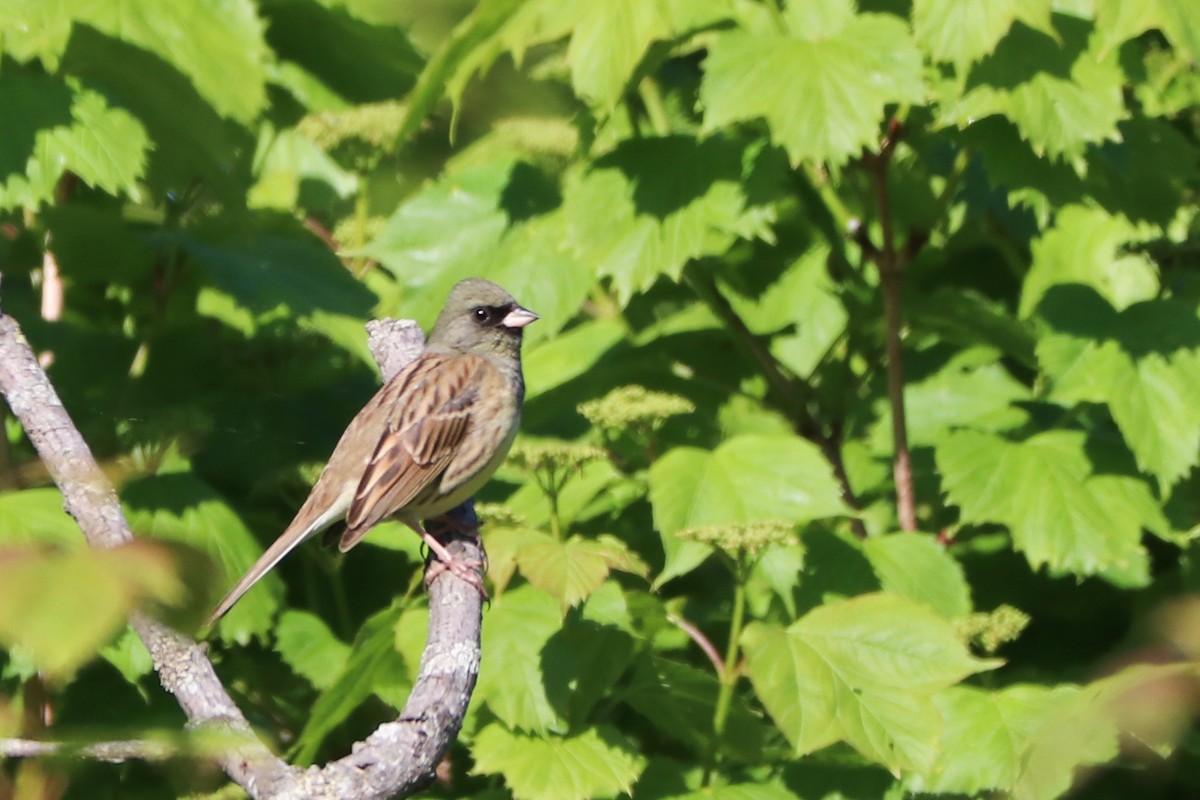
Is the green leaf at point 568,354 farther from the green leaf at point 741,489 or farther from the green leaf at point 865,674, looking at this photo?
the green leaf at point 865,674

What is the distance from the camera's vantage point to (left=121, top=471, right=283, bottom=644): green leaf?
293cm

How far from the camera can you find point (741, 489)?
2902mm

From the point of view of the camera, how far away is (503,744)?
108 inches

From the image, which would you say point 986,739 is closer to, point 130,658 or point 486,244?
point 486,244

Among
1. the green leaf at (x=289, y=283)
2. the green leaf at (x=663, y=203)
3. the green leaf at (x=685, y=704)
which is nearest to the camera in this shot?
the green leaf at (x=685, y=704)

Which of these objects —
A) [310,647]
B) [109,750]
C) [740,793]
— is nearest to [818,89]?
[740,793]

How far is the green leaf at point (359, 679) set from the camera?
2709 millimetres

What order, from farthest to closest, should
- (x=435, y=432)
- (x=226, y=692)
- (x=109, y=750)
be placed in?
1. (x=435, y=432)
2. (x=226, y=692)
3. (x=109, y=750)

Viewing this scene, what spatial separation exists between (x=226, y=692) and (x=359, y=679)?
94cm

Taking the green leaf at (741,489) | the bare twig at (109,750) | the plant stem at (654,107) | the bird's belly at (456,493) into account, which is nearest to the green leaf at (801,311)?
the plant stem at (654,107)

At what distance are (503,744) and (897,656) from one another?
0.76 m

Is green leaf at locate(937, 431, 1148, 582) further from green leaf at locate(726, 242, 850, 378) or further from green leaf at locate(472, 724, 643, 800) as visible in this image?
green leaf at locate(472, 724, 643, 800)

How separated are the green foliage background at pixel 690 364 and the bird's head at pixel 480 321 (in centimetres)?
5

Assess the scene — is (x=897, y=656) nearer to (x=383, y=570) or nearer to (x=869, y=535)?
(x=869, y=535)
